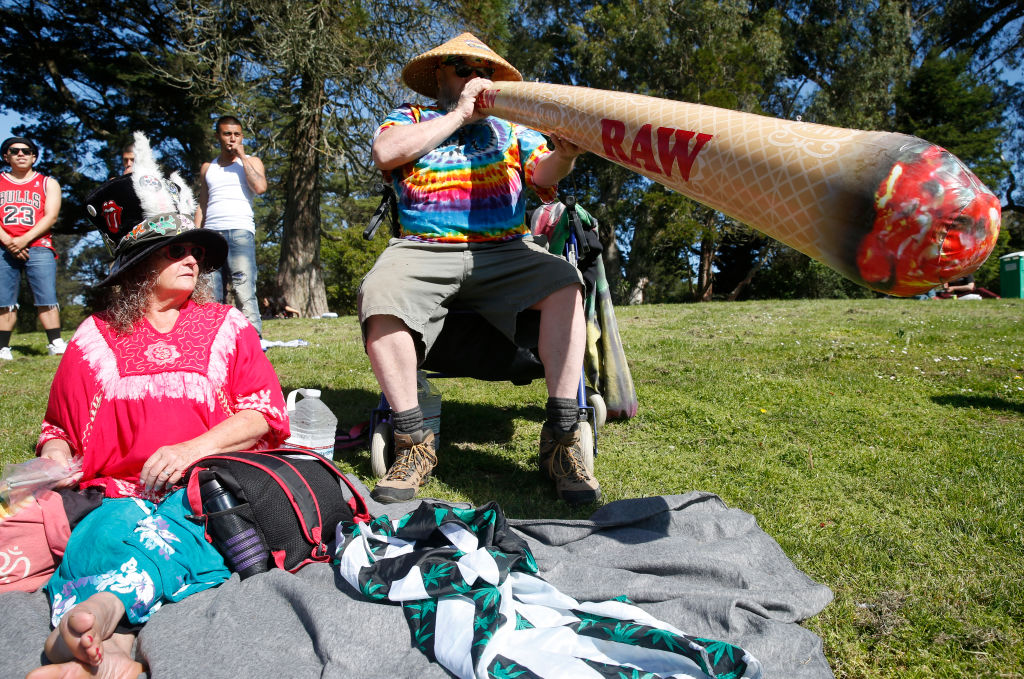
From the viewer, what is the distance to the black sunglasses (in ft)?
8.20

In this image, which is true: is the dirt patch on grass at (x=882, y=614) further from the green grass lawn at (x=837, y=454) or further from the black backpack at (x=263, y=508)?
the black backpack at (x=263, y=508)

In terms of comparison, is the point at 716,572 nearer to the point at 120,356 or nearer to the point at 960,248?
the point at 960,248

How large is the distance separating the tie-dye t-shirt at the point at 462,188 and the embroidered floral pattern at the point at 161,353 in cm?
129

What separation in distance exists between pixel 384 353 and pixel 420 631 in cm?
150

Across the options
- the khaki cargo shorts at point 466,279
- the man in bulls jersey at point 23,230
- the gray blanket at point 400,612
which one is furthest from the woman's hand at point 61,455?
the man in bulls jersey at point 23,230

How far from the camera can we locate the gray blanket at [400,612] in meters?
1.75

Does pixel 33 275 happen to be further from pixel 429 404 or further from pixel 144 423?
pixel 144 423

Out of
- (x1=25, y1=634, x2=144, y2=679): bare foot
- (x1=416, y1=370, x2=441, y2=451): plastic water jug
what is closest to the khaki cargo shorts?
(x1=416, y1=370, x2=441, y2=451): plastic water jug

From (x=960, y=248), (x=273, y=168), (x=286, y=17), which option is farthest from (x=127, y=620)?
(x=273, y=168)

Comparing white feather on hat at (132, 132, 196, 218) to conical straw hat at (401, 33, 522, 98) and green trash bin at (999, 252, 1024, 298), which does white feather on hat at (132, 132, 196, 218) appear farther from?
green trash bin at (999, 252, 1024, 298)

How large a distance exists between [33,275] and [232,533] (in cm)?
620

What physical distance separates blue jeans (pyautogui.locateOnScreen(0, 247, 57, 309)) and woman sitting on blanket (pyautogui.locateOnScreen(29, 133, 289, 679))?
5094 millimetres

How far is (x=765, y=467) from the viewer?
3318 millimetres

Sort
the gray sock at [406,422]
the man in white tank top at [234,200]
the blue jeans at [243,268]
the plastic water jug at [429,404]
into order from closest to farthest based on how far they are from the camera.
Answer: the gray sock at [406,422] → the plastic water jug at [429,404] → the blue jeans at [243,268] → the man in white tank top at [234,200]
